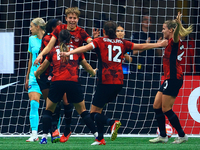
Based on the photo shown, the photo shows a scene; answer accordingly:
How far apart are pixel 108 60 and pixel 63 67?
0.58 m

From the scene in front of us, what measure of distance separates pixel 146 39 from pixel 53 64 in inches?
133

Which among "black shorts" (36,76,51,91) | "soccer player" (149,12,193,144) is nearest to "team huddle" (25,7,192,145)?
"soccer player" (149,12,193,144)

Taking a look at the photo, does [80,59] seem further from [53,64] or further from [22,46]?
[22,46]

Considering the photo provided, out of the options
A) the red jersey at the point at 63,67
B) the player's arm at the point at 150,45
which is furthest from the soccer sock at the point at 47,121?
the player's arm at the point at 150,45

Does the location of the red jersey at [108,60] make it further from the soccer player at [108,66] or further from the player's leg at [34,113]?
the player's leg at [34,113]

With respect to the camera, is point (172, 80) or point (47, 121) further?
point (172, 80)

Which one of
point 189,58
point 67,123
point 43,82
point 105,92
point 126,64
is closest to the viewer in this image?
point 105,92

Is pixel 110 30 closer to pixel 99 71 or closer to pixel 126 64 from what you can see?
pixel 99 71

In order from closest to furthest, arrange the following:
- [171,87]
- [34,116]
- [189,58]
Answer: [171,87], [34,116], [189,58]

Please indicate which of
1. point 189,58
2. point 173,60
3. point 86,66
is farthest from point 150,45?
point 189,58

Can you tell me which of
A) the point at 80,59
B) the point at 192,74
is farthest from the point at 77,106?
the point at 192,74

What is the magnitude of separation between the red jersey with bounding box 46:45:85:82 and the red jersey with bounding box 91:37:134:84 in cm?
32

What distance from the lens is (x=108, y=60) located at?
5441mm

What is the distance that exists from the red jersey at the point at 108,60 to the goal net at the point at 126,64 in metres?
2.46
